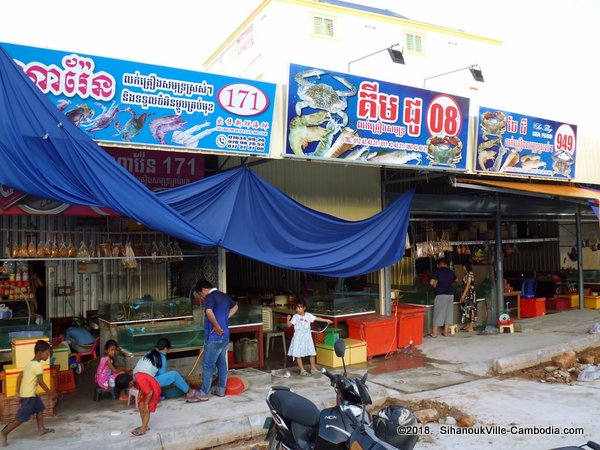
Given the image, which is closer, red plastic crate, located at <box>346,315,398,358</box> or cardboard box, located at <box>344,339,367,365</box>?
cardboard box, located at <box>344,339,367,365</box>

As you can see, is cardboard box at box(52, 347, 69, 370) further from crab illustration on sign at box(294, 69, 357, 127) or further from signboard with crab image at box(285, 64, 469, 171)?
crab illustration on sign at box(294, 69, 357, 127)

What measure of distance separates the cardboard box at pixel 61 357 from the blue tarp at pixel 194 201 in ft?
9.21

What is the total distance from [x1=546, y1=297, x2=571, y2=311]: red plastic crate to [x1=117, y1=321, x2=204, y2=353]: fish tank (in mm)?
11213

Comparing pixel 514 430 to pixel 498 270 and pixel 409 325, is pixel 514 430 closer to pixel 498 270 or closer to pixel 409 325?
pixel 409 325

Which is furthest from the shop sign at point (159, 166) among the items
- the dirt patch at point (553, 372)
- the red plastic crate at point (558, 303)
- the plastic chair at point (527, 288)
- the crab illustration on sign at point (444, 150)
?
the red plastic crate at point (558, 303)

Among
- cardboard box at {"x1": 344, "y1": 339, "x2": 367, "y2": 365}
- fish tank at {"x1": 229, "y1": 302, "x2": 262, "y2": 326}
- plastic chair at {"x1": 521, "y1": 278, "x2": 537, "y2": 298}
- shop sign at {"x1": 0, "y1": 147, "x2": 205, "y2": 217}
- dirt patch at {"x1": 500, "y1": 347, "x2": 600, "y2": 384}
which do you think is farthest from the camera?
plastic chair at {"x1": 521, "y1": 278, "x2": 537, "y2": 298}

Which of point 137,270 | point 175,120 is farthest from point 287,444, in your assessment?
point 137,270

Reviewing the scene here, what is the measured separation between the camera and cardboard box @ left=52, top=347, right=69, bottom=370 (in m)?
8.02

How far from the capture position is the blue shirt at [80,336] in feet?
30.1

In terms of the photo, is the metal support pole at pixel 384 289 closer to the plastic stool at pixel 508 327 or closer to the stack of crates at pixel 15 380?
the plastic stool at pixel 508 327

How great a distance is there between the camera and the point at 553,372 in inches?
345

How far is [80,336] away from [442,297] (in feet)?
23.3

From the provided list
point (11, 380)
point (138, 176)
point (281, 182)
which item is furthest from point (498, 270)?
point (11, 380)

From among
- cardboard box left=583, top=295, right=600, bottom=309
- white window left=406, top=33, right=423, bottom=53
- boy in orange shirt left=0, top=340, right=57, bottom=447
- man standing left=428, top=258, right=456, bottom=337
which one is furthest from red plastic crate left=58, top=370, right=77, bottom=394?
white window left=406, top=33, right=423, bottom=53
